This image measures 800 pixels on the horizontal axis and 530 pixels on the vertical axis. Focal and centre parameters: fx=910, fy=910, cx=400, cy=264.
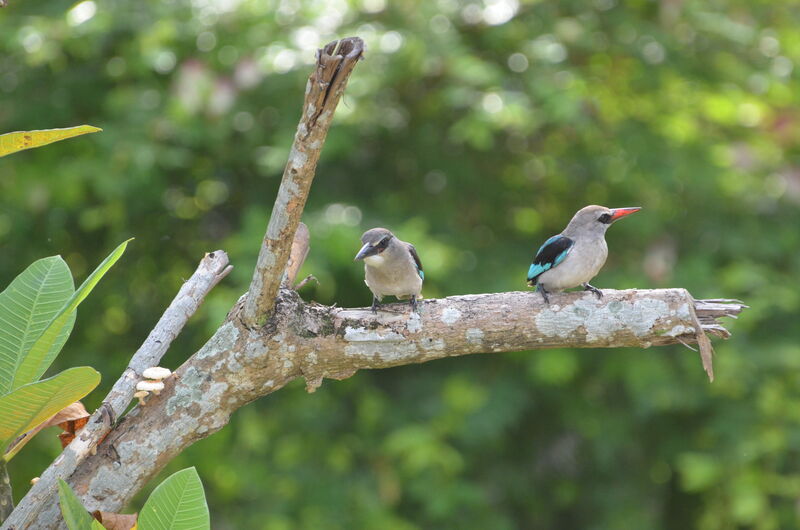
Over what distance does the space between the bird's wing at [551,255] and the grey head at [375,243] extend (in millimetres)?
649

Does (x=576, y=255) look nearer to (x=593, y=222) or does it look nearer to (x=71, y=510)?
(x=593, y=222)

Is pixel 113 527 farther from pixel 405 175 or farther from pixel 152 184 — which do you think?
pixel 405 175

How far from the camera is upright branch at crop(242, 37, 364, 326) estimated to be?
231cm

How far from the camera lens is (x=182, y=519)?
2.41 metres

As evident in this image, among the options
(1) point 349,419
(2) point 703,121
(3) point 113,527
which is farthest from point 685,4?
(3) point 113,527

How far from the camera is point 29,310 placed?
9.24 feet

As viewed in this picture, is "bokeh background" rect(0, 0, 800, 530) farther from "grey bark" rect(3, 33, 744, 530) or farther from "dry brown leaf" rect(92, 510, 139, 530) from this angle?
"dry brown leaf" rect(92, 510, 139, 530)

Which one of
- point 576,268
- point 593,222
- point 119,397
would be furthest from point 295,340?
point 593,222

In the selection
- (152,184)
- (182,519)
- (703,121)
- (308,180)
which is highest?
(308,180)

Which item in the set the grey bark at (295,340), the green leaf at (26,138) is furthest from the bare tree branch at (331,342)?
the green leaf at (26,138)

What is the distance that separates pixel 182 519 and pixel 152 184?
401cm

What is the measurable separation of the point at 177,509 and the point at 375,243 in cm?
171

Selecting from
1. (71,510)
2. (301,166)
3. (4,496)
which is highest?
(301,166)

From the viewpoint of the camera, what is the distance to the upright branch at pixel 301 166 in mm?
2314
